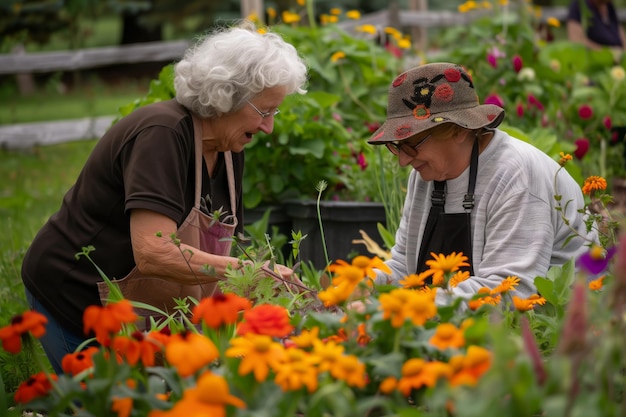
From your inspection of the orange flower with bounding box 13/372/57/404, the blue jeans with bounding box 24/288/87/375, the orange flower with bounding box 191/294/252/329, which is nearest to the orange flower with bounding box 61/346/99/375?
the orange flower with bounding box 13/372/57/404

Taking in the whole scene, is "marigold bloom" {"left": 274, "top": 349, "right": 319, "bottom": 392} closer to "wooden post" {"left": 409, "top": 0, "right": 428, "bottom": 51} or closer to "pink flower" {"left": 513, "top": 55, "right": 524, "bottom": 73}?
"pink flower" {"left": 513, "top": 55, "right": 524, "bottom": 73}

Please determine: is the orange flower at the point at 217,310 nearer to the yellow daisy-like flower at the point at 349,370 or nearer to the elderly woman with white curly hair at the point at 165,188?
the yellow daisy-like flower at the point at 349,370

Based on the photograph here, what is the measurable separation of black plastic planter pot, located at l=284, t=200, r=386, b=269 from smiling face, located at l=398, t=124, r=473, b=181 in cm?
139

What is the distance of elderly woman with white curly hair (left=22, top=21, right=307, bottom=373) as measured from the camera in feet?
8.59

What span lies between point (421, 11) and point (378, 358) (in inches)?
367

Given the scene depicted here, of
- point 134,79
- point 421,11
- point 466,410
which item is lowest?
point 134,79

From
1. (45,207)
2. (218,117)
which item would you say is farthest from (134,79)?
(218,117)

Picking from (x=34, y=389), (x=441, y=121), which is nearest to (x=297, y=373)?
(x=34, y=389)

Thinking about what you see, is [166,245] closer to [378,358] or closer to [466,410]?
[378,358]

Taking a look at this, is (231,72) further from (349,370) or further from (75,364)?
(349,370)

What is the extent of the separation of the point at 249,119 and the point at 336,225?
1.33 m

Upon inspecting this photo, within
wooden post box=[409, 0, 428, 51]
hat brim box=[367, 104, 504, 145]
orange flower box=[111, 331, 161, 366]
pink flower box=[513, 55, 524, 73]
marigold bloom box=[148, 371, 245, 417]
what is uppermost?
hat brim box=[367, 104, 504, 145]

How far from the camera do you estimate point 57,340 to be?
282cm

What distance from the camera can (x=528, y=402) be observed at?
1224mm
